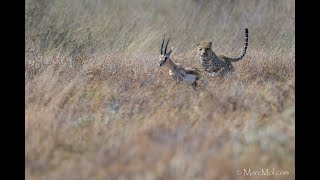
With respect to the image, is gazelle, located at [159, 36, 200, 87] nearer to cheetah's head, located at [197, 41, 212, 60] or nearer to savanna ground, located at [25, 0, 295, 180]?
savanna ground, located at [25, 0, 295, 180]

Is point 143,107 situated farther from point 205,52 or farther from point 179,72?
point 205,52

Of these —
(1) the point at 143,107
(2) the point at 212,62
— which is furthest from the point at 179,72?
(1) the point at 143,107

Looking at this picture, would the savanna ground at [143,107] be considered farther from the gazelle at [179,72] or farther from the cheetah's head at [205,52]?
the cheetah's head at [205,52]

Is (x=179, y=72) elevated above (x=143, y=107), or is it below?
above

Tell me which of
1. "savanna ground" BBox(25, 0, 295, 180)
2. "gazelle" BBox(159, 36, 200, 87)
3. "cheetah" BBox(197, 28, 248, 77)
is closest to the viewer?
"savanna ground" BBox(25, 0, 295, 180)

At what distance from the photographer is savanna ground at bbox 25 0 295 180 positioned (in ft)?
18.4

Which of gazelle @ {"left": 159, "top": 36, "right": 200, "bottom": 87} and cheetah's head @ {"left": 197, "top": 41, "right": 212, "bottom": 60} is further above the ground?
cheetah's head @ {"left": 197, "top": 41, "right": 212, "bottom": 60}

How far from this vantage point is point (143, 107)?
22.3ft

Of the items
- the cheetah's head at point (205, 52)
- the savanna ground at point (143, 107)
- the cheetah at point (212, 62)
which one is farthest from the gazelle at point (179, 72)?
the cheetah's head at point (205, 52)

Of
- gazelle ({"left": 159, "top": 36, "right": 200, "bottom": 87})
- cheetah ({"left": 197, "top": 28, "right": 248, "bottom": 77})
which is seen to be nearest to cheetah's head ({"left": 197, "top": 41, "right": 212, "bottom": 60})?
cheetah ({"left": 197, "top": 28, "right": 248, "bottom": 77})

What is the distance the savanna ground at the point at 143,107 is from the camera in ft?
18.4
